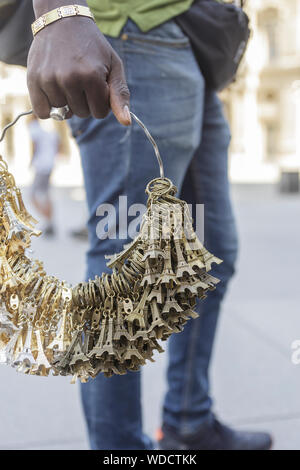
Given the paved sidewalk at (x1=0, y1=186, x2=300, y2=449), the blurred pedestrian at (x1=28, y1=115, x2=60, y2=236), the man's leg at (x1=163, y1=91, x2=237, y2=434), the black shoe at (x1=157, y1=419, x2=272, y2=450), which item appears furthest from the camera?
the blurred pedestrian at (x1=28, y1=115, x2=60, y2=236)

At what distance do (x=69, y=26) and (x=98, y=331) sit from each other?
23.8 inches

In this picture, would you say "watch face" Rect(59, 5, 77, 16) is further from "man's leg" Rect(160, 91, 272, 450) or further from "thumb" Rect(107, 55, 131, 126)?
"man's leg" Rect(160, 91, 272, 450)

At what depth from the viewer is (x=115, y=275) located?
113cm

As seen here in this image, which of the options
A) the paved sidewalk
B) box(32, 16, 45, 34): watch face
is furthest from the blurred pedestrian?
box(32, 16, 45, 34): watch face

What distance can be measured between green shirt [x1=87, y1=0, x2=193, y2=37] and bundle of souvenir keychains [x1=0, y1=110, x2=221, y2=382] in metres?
0.45

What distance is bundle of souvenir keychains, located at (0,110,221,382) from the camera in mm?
1062

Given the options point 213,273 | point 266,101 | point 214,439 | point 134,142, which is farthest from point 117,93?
point 266,101

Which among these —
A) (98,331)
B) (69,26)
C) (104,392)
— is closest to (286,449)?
(104,392)

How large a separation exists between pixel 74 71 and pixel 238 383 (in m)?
1.98

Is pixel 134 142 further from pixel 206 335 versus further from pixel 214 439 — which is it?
pixel 214 439

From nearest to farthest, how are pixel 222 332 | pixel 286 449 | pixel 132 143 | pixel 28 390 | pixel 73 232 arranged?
Result: pixel 132 143, pixel 286 449, pixel 28 390, pixel 222 332, pixel 73 232

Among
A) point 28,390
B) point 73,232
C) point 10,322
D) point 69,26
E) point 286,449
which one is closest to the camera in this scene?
point 69,26

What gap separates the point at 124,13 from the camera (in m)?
1.32

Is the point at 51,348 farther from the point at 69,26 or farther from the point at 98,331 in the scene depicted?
the point at 69,26
